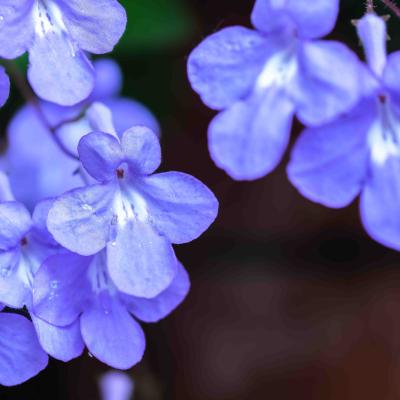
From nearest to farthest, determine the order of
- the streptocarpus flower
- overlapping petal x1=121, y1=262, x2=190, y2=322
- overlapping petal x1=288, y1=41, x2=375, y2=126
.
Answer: overlapping petal x1=288, y1=41, x2=375, y2=126, the streptocarpus flower, overlapping petal x1=121, y1=262, x2=190, y2=322

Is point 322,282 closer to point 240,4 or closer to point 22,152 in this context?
point 240,4

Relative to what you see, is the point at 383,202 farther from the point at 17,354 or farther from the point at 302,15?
the point at 17,354

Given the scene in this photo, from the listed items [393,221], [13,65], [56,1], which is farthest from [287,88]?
[13,65]

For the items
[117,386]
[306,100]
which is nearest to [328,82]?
[306,100]

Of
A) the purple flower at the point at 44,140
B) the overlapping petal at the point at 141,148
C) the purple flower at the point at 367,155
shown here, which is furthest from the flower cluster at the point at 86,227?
the purple flower at the point at 44,140

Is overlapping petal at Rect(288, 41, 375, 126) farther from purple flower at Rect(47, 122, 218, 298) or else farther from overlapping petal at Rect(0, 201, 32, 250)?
overlapping petal at Rect(0, 201, 32, 250)

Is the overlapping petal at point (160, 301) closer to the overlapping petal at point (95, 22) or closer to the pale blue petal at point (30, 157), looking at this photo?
the overlapping petal at point (95, 22)

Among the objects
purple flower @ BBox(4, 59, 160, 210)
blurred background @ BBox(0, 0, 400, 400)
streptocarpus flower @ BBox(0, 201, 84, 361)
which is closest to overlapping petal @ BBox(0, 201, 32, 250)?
streptocarpus flower @ BBox(0, 201, 84, 361)
